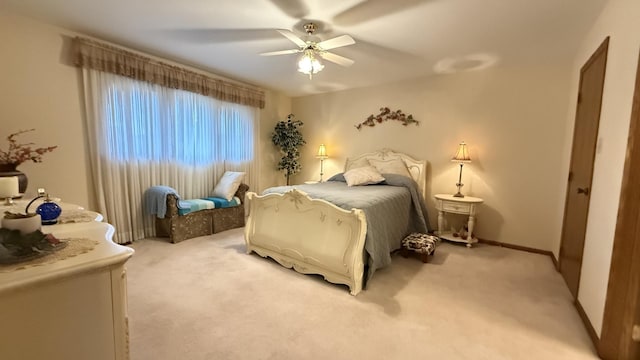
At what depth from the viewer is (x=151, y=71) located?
11.5 ft

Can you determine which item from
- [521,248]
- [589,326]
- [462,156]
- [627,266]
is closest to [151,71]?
[462,156]

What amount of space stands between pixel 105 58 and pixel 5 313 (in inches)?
131

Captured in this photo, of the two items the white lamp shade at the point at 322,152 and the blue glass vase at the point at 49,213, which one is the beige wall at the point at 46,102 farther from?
the white lamp shade at the point at 322,152

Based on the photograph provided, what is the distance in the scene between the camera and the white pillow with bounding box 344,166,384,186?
13.0 feet

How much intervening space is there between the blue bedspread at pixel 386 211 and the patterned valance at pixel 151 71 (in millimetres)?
2049

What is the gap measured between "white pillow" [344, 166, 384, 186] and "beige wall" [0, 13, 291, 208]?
10.5 ft

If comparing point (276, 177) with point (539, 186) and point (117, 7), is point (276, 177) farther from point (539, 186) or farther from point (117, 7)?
point (539, 186)

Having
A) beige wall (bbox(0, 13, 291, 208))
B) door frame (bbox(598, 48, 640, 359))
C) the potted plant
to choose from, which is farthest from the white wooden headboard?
the potted plant

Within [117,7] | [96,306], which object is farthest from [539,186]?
[117,7]

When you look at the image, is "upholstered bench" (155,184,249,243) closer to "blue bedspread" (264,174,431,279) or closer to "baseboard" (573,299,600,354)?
"blue bedspread" (264,174,431,279)

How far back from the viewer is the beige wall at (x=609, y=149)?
1715mm

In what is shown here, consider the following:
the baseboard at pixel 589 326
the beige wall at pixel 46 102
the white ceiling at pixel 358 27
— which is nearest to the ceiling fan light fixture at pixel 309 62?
the white ceiling at pixel 358 27

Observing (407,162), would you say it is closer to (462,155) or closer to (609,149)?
(462,155)

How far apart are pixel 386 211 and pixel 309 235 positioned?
846 mm
